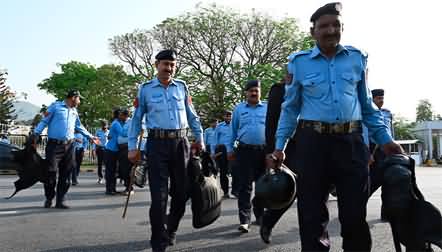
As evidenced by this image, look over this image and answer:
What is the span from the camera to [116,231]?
21.3 feet

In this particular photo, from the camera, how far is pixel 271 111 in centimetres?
578

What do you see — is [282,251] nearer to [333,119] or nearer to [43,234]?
[333,119]

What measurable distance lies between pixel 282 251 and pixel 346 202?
170 cm

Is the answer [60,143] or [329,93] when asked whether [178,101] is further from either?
[60,143]

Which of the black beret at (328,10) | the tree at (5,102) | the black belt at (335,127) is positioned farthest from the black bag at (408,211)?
the tree at (5,102)

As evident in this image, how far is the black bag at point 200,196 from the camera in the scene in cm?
561

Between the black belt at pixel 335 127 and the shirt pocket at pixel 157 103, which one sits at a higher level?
the shirt pocket at pixel 157 103

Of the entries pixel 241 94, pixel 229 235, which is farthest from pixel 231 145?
pixel 241 94

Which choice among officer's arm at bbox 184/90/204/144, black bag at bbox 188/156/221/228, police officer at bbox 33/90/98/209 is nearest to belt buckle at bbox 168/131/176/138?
black bag at bbox 188/156/221/228

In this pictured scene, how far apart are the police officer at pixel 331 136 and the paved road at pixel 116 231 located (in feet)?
5.45

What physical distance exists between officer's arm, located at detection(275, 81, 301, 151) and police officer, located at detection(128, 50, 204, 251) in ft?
5.40

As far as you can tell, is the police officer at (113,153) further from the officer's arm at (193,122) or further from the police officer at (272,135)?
the police officer at (272,135)

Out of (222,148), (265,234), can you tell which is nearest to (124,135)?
(222,148)

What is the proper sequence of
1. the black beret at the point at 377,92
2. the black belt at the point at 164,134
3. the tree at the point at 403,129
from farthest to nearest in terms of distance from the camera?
the tree at the point at 403,129, the black beret at the point at 377,92, the black belt at the point at 164,134
